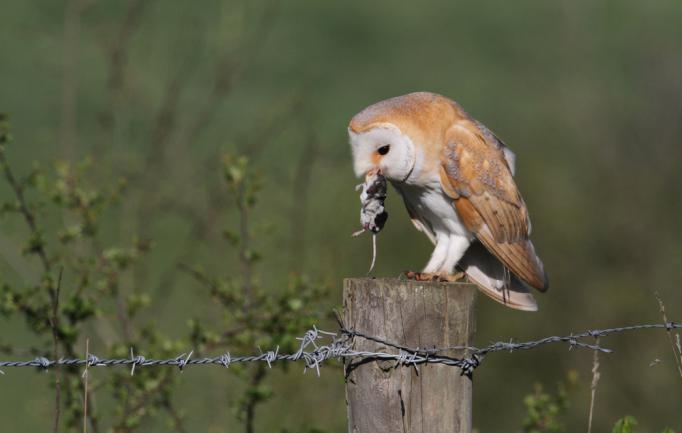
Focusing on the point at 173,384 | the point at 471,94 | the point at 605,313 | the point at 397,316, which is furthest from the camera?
the point at 471,94

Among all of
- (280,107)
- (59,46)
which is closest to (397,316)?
(280,107)

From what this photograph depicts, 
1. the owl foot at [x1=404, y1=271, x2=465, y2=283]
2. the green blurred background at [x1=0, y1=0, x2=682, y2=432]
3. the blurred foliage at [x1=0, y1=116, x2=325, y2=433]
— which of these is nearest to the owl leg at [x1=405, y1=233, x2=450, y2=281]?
the owl foot at [x1=404, y1=271, x2=465, y2=283]

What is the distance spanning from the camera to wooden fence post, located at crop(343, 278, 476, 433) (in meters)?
3.62

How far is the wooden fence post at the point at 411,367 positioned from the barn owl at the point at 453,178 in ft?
4.02

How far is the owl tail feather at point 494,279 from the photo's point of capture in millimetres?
5305

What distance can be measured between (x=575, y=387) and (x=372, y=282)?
2.92 meters

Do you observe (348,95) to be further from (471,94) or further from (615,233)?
(615,233)

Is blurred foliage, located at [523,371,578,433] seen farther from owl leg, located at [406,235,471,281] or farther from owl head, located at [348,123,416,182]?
owl head, located at [348,123,416,182]

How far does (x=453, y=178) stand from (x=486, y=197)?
21cm

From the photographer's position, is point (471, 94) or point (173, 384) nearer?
point (173, 384)

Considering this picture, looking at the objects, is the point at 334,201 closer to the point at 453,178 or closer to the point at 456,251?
the point at 456,251

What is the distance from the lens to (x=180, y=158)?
27.7 ft

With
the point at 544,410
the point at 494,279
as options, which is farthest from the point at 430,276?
the point at 544,410

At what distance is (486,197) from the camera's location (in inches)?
201
